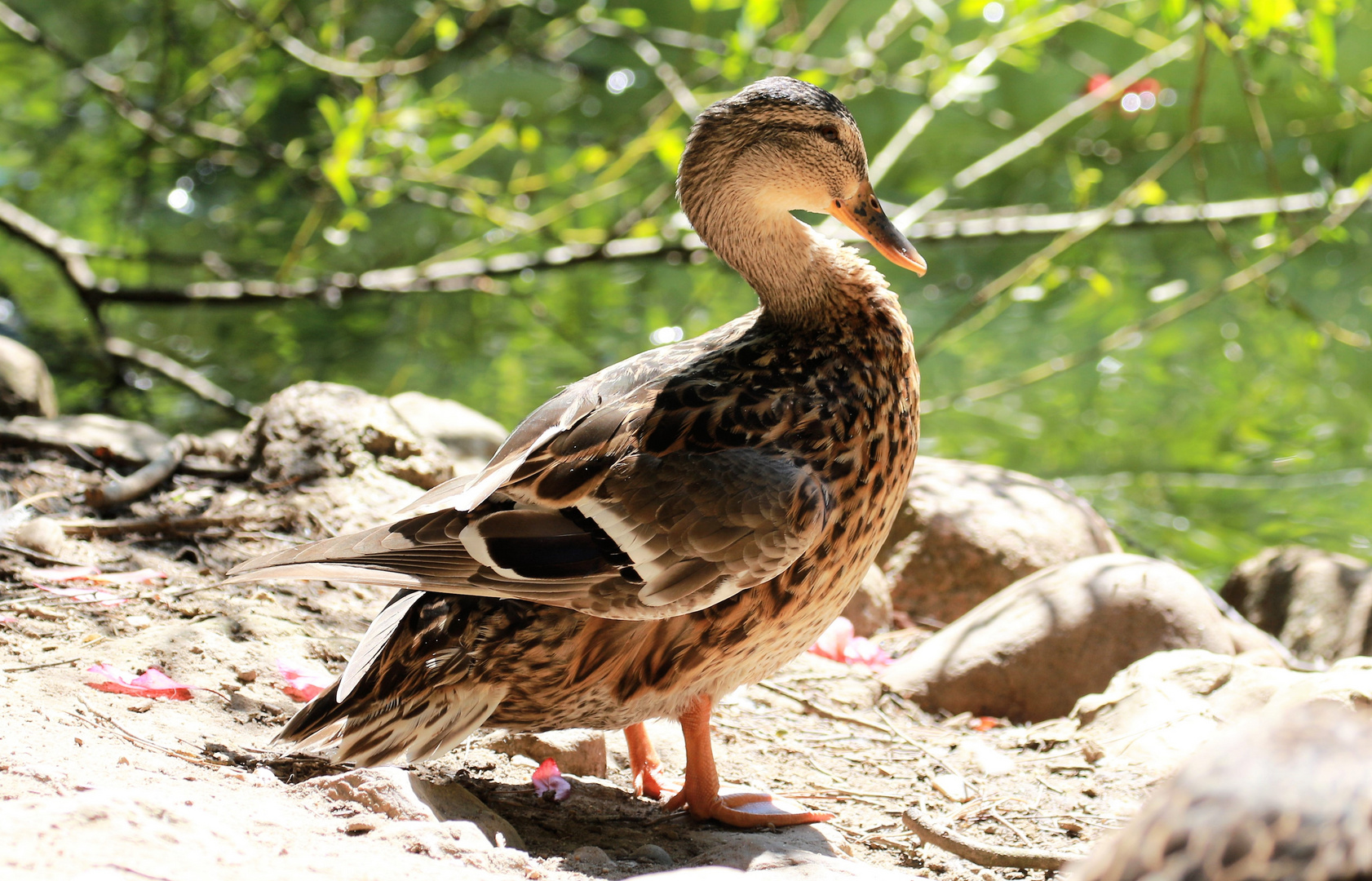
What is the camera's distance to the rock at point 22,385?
430 cm

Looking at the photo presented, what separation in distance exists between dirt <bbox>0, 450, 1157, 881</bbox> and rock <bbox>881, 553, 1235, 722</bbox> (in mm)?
102

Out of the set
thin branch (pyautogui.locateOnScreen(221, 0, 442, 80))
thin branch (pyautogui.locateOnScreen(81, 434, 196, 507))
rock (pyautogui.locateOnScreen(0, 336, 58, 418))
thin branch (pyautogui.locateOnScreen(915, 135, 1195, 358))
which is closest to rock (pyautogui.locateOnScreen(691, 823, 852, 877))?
thin branch (pyautogui.locateOnScreen(81, 434, 196, 507))

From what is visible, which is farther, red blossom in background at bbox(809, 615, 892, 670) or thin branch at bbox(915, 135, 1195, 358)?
thin branch at bbox(915, 135, 1195, 358)

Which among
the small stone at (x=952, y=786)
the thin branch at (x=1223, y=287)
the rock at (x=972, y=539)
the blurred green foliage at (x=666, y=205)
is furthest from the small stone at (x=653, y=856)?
the blurred green foliage at (x=666, y=205)

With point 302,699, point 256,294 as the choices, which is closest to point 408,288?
point 256,294

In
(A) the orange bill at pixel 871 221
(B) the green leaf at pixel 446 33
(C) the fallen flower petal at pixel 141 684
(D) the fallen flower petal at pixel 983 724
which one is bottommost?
(D) the fallen flower petal at pixel 983 724

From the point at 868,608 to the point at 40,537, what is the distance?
2.40m

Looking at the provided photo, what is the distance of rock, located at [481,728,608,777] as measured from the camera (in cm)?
269

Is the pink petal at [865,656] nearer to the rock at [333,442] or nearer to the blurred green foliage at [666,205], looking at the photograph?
the rock at [333,442]

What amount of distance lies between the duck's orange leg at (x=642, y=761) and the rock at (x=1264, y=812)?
149 centimetres

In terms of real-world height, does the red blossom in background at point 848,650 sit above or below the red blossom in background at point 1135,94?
below

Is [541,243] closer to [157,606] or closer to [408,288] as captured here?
[408,288]

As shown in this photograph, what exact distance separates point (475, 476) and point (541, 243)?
5.78 meters

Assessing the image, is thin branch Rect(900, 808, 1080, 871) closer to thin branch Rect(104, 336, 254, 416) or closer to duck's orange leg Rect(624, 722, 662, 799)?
duck's orange leg Rect(624, 722, 662, 799)
